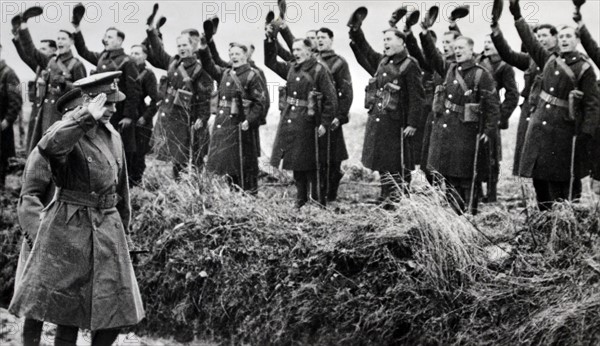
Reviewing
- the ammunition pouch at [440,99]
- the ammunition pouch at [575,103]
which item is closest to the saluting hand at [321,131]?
the ammunition pouch at [440,99]

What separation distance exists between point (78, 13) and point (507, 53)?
608cm

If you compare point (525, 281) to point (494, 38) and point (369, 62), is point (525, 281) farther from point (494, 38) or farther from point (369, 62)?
point (369, 62)

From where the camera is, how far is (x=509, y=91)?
407 inches

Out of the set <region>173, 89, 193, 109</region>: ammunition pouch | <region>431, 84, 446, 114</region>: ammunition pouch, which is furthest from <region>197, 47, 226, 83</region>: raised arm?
<region>431, 84, 446, 114</region>: ammunition pouch

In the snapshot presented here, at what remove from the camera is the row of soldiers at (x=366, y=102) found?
8344 millimetres

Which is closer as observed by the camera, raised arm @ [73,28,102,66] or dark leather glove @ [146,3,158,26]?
dark leather glove @ [146,3,158,26]

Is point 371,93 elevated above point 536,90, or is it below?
below

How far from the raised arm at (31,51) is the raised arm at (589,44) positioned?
7236 millimetres

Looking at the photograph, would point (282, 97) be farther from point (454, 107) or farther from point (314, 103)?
point (454, 107)

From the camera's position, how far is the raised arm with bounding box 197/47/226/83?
423 inches

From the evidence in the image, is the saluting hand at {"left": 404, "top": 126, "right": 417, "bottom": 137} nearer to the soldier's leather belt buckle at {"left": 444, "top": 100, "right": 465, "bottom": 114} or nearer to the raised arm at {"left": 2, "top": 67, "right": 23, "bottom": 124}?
the soldier's leather belt buckle at {"left": 444, "top": 100, "right": 465, "bottom": 114}

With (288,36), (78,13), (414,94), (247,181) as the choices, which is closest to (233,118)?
(247,181)

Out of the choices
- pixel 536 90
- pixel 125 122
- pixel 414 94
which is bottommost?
pixel 125 122

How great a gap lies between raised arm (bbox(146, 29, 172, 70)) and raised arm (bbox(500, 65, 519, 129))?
4573mm
